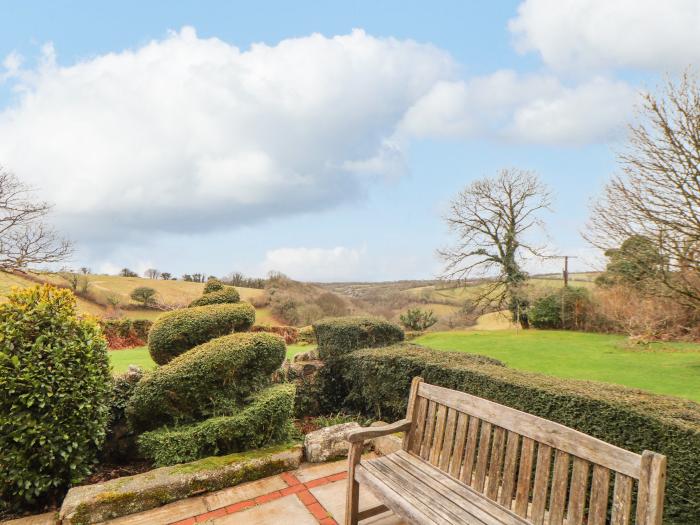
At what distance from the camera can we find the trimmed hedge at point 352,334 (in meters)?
7.99

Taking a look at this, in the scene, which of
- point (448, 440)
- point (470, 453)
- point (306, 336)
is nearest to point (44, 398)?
point (448, 440)

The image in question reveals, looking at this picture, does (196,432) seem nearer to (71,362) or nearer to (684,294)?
(71,362)

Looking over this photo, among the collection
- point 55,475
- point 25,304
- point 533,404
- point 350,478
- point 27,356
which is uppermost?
point 25,304

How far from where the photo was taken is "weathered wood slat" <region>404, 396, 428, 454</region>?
11.9ft

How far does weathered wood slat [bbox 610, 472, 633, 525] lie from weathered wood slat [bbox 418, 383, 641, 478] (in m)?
0.07

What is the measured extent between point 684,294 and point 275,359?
11.1m

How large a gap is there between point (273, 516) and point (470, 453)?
1852 millimetres

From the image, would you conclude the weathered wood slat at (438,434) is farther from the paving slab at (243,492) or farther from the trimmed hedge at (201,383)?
the trimmed hedge at (201,383)

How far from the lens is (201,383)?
510 centimetres

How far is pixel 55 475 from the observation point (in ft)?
13.9

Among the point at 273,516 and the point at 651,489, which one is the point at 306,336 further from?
the point at 651,489

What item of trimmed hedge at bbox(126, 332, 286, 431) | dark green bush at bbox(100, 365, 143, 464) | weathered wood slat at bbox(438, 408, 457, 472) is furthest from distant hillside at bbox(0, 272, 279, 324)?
weathered wood slat at bbox(438, 408, 457, 472)

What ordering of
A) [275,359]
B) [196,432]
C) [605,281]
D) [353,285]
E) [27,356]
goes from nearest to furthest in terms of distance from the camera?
[27,356] → [196,432] → [275,359] → [605,281] → [353,285]

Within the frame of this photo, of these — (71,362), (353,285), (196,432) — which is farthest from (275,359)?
(353,285)
